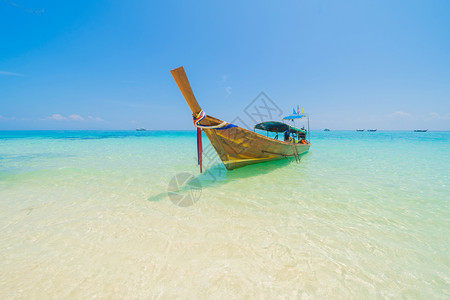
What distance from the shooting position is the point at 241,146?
21.2ft

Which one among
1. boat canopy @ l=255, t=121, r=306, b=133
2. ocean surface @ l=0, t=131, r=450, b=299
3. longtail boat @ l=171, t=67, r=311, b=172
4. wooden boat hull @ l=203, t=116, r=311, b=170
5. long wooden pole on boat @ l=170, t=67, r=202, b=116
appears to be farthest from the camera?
boat canopy @ l=255, t=121, r=306, b=133

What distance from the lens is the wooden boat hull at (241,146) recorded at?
5.70 m

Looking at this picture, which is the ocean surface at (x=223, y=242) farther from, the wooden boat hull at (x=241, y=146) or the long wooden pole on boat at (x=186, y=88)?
the long wooden pole on boat at (x=186, y=88)

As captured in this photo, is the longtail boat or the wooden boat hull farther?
the wooden boat hull

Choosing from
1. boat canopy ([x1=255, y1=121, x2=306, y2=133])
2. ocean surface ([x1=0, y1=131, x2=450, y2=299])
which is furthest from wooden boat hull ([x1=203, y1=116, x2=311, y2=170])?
ocean surface ([x1=0, y1=131, x2=450, y2=299])

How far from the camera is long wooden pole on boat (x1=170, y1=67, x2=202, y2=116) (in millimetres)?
3885

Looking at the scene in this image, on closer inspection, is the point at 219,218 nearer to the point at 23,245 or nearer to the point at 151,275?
the point at 151,275

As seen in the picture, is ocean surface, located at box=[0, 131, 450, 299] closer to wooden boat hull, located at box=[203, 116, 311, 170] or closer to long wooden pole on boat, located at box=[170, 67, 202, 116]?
wooden boat hull, located at box=[203, 116, 311, 170]

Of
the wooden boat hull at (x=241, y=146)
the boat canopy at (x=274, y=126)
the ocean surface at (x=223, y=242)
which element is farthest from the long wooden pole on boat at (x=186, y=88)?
the boat canopy at (x=274, y=126)

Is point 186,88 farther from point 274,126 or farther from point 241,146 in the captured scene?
point 274,126

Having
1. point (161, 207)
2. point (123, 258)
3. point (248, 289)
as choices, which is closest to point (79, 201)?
point (161, 207)

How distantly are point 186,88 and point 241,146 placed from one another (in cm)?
319

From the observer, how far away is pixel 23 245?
7.80 ft

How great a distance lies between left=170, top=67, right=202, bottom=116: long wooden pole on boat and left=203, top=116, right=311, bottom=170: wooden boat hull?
570 millimetres
